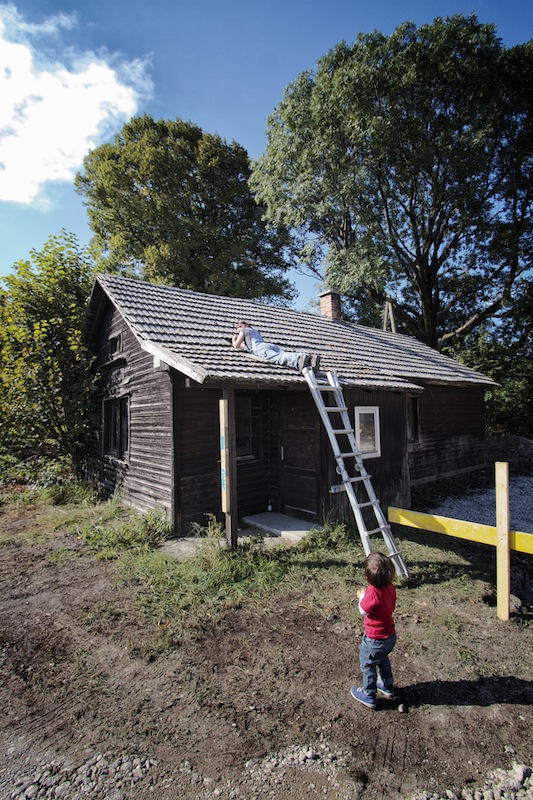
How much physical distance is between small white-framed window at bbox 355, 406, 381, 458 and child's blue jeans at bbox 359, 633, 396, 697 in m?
5.35

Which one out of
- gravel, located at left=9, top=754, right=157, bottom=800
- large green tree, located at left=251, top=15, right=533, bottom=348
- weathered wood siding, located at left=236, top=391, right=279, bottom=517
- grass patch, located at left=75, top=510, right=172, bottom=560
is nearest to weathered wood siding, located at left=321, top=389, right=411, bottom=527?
weathered wood siding, located at left=236, top=391, right=279, bottom=517

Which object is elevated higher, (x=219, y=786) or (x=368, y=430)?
(x=368, y=430)

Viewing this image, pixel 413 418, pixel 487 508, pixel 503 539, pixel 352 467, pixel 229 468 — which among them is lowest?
pixel 487 508

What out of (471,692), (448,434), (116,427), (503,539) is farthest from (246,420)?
(448,434)

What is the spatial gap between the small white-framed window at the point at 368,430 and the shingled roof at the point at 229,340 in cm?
65

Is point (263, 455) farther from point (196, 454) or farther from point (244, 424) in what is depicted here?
point (196, 454)

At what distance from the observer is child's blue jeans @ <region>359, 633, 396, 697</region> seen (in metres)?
3.27

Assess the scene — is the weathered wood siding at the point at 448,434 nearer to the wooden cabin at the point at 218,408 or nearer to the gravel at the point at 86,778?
the wooden cabin at the point at 218,408

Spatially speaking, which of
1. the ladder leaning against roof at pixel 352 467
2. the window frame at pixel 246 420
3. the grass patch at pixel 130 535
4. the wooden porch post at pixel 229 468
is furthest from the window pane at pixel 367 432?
the grass patch at pixel 130 535

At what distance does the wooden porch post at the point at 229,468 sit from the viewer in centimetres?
633

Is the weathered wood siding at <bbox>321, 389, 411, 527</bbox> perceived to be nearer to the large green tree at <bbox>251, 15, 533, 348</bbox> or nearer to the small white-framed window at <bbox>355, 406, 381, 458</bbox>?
the small white-framed window at <bbox>355, 406, 381, 458</bbox>

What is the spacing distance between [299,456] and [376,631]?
199 inches

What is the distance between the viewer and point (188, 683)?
362 cm

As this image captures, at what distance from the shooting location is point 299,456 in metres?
8.27
